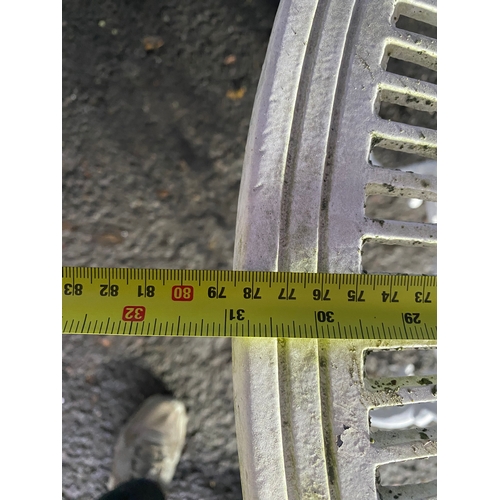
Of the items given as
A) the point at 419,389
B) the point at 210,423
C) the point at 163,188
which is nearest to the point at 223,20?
the point at 163,188

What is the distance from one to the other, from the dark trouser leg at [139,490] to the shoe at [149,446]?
2 cm

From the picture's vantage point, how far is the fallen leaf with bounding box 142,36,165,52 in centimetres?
150

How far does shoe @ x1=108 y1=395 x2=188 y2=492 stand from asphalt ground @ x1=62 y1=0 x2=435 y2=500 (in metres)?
0.04

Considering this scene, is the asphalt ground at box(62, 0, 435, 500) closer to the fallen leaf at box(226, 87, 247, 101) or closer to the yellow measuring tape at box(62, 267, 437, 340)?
the fallen leaf at box(226, 87, 247, 101)

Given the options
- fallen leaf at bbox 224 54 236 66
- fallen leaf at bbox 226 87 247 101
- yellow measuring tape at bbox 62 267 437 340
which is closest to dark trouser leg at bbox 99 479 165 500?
yellow measuring tape at bbox 62 267 437 340

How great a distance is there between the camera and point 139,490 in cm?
154

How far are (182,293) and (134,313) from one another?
0.11 m

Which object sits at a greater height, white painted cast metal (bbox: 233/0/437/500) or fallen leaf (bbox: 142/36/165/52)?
fallen leaf (bbox: 142/36/165/52)

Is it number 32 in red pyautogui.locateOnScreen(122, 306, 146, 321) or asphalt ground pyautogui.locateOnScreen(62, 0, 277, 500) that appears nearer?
number 32 in red pyautogui.locateOnScreen(122, 306, 146, 321)

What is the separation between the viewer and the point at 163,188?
4.92ft
